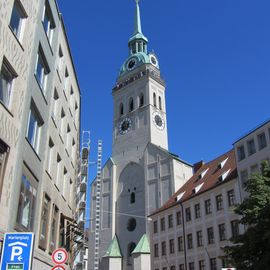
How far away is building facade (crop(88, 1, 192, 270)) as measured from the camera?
56500 millimetres

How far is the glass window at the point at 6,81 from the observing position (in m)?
12.1

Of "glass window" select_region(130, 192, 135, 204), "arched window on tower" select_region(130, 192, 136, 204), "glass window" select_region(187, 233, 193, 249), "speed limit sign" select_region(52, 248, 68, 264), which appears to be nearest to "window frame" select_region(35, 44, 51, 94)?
"speed limit sign" select_region(52, 248, 68, 264)

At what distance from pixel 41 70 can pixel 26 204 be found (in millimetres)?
6143

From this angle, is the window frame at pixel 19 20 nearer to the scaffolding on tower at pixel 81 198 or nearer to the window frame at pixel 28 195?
the window frame at pixel 28 195

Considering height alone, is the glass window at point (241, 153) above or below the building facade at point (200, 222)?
above

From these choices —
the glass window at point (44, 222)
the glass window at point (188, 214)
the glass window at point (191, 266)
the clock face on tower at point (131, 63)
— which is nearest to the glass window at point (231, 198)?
the glass window at point (188, 214)

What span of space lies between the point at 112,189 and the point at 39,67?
155ft

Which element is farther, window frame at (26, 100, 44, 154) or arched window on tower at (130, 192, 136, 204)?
arched window on tower at (130, 192, 136, 204)

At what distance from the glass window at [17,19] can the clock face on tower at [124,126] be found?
5331cm

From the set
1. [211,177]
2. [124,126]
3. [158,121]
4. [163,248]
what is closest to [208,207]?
[211,177]

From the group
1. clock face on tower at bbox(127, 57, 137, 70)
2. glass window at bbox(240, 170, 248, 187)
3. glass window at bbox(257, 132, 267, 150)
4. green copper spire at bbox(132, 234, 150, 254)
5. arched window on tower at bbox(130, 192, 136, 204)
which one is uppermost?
clock face on tower at bbox(127, 57, 137, 70)

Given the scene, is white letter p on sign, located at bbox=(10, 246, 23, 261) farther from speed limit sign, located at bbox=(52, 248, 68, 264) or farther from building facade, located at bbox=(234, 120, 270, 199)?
building facade, located at bbox=(234, 120, 270, 199)

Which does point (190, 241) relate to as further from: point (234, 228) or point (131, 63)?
point (131, 63)

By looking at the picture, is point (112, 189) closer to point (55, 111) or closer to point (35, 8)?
point (55, 111)
